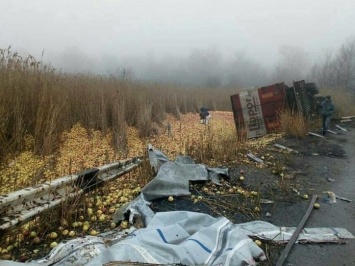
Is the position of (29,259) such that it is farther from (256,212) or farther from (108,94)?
(108,94)

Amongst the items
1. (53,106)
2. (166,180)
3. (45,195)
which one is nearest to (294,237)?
(166,180)

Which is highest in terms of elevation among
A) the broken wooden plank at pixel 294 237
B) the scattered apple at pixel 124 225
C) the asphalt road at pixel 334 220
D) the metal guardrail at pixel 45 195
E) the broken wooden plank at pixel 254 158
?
the metal guardrail at pixel 45 195

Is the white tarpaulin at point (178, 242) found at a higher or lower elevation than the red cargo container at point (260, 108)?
lower

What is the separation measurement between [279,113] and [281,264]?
8876 millimetres

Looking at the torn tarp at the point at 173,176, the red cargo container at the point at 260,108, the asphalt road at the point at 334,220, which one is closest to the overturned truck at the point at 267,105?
the red cargo container at the point at 260,108

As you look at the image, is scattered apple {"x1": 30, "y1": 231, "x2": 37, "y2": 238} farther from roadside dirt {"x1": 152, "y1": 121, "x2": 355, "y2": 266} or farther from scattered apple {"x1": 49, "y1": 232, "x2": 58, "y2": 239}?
roadside dirt {"x1": 152, "y1": 121, "x2": 355, "y2": 266}

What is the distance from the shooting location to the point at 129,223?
3.19m

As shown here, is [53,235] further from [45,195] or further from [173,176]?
[173,176]

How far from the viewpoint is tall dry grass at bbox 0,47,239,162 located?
18.5 feet

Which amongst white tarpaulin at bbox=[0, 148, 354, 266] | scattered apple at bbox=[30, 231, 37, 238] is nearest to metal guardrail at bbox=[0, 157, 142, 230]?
scattered apple at bbox=[30, 231, 37, 238]

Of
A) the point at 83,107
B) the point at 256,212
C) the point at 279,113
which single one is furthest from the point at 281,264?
the point at 279,113

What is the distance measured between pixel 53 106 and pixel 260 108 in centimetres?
778

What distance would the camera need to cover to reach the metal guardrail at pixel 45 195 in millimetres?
2539

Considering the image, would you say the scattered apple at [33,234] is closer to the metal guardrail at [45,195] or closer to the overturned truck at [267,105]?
the metal guardrail at [45,195]
